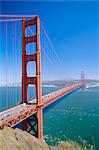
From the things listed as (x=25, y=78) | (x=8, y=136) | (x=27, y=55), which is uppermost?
(x=27, y=55)

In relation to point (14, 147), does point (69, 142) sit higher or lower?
lower

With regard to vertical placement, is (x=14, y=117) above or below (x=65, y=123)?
above

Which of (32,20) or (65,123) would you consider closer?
(32,20)

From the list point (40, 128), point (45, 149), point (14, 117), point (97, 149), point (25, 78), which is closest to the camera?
point (45, 149)

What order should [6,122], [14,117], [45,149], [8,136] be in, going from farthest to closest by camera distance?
[14,117]
[6,122]
[45,149]
[8,136]

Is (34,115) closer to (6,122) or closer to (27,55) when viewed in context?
(27,55)

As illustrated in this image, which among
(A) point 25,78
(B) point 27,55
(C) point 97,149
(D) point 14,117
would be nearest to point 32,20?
(B) point 27,55

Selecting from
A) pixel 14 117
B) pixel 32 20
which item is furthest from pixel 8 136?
pixel 32 20

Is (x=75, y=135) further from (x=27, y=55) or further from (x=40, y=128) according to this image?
(x=27, y=55)

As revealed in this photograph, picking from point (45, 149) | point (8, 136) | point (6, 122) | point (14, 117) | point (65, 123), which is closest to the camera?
point (8, 136)
